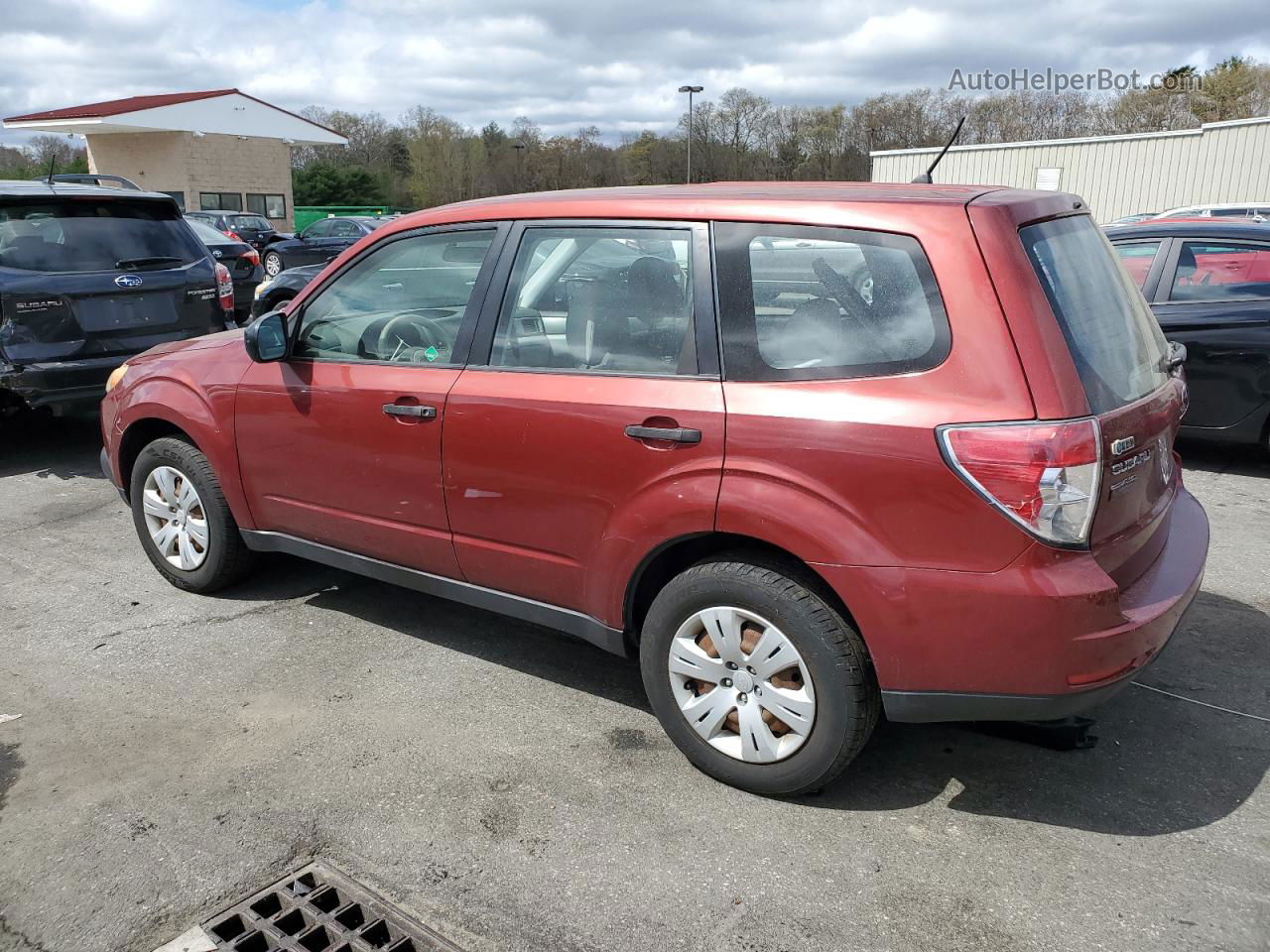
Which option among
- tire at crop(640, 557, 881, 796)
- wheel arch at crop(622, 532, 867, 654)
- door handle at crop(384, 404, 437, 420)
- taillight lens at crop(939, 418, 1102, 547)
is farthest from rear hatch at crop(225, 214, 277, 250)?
taillight lens at crop(939, 418, 1102, 547)

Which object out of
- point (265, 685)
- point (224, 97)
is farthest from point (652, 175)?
point (265, 685)

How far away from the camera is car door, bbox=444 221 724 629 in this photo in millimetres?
3098

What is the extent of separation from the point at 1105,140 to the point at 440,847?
35157 mm

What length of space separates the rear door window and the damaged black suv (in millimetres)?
6950

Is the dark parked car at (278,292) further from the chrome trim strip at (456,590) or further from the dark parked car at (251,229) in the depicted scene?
the dark parked car at (251,229)

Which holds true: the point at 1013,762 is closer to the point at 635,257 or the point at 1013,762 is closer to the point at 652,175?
the point at 635,257

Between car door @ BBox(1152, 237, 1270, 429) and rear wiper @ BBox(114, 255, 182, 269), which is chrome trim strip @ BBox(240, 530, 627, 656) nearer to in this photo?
rear wiper @ BBox(114, 255, 182, 269)

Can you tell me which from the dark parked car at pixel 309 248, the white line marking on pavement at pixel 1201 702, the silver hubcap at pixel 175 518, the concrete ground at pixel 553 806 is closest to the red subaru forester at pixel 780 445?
the concrete ground at pixel 553 806

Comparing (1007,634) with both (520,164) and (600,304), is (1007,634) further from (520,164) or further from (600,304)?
(520,164)

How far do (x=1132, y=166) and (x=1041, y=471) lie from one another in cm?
3441

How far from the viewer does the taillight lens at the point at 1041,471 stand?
2572 millimetres

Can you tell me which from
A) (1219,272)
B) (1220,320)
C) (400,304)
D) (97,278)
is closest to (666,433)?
(400,304)

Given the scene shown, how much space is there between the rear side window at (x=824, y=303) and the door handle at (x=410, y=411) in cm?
118

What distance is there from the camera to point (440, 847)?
115 inches
